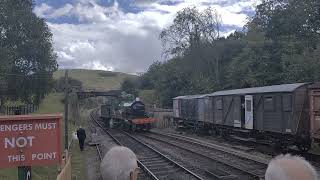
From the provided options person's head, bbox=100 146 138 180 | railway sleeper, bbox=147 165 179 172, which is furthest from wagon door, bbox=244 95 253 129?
person's head, bbox=100 146 138 180

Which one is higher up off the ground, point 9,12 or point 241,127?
point 9,12

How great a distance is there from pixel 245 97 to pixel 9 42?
27436mm

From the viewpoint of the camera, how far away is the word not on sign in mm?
6449

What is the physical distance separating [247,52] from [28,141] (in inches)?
1760

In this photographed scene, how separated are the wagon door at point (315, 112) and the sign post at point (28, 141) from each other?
1466 cm

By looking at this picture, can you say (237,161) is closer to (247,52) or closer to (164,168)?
(164,168)

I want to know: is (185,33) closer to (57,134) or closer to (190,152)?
(190,152)

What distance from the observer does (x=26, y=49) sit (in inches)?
1960

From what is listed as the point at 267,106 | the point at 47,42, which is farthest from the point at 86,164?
the point at 47,42

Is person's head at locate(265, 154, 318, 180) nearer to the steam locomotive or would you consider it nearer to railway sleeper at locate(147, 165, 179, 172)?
railway sleeper at locate(147, 165, 179, 172)

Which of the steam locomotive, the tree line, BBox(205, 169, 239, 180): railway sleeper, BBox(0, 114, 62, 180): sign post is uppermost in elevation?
the tree line

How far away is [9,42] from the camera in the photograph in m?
46.6

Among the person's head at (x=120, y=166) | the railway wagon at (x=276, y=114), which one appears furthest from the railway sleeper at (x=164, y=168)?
the person's head at (x=120, y=166)

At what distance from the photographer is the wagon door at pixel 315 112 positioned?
19.5 metres
